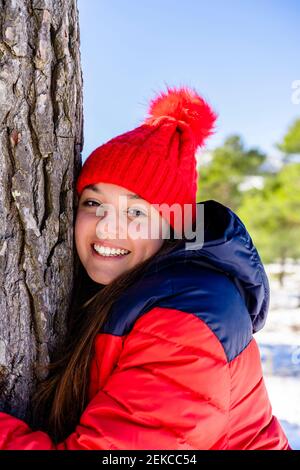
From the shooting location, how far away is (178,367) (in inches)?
60.7

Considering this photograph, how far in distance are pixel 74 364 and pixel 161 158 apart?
74 cm

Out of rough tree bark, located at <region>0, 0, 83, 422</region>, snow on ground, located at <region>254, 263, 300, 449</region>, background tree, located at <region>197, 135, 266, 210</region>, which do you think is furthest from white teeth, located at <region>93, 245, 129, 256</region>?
background tree, located at <region>197, 135, 266, 210</region>

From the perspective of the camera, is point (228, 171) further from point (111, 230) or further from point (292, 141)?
point (111, 230)

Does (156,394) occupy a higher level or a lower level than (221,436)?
higher

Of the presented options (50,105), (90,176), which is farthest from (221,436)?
(50,105)

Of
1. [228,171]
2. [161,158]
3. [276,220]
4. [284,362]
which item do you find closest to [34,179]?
[161,158]

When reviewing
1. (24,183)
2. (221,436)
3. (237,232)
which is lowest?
(221,436)

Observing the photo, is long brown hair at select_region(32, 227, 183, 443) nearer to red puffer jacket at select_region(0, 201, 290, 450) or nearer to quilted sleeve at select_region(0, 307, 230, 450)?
red puffer jacket at select_region(0, 201, 290, 450)

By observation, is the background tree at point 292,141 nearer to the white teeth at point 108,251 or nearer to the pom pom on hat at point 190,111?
the pom pom on hat at point 190,111

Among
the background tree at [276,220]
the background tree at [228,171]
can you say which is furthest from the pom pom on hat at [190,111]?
the background tree at [228,171]

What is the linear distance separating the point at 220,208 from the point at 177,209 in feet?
0.50

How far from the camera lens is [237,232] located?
189 centimetres
